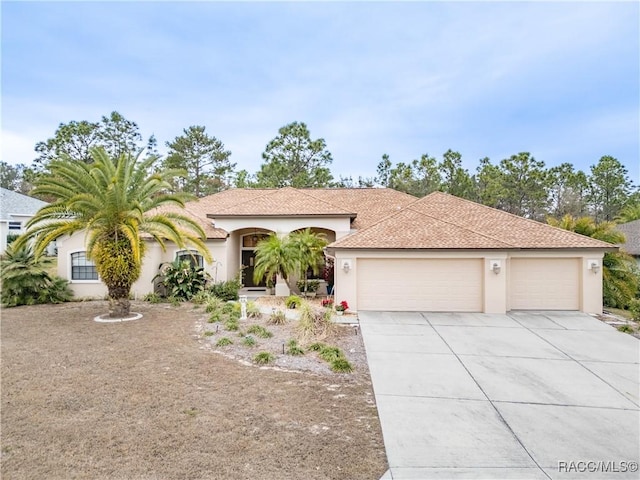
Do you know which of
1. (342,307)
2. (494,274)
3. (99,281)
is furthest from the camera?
(99,281)

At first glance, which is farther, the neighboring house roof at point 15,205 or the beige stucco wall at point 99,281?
the neighboring house roof at point 15,205

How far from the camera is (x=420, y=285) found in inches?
525

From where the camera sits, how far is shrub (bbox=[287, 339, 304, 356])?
8.45 metres

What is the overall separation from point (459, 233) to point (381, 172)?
74.2 ft

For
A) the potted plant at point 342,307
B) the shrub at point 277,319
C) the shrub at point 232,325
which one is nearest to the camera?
the shrub at point 232,325

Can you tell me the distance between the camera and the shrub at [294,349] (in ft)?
27.7

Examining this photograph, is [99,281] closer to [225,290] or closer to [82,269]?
[82,269]

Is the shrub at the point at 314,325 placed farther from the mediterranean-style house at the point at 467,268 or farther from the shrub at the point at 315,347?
the mediterranean-style house at the point at 467,268

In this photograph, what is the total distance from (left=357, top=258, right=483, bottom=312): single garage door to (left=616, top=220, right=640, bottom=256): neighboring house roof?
14.5 metres

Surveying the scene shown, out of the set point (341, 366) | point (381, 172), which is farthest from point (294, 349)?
point (381, 172)


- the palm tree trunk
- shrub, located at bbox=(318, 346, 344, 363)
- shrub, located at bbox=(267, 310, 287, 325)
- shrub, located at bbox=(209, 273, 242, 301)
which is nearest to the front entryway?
shrub, located at bbox=(209, 273, 242, 301)

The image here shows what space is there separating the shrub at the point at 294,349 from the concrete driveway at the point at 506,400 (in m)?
1.69

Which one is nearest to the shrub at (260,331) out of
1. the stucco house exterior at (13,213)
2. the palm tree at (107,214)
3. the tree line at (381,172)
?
the palm tree at (107,214)

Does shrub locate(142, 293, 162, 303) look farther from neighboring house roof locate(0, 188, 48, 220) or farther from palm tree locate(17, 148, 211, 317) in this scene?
neighboring house roof locate(0, 188, 48, 220)
